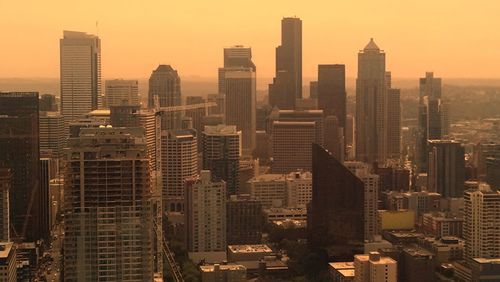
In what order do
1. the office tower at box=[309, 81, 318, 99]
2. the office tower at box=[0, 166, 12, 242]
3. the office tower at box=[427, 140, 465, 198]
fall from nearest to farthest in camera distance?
the office tower at box=[0, 166, 12, 242] → the office tower at box=[427, 140, 465, 198] → the office tower at box=[309, 81, 318, 99]

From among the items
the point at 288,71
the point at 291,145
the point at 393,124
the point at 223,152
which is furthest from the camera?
the point at 291,145

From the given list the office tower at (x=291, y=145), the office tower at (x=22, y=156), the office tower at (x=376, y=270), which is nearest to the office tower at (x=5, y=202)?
the office tower at (x=22, y=156)

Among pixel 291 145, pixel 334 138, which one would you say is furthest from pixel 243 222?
pixel 291 145

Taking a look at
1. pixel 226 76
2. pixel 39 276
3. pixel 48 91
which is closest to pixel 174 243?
pixel 39 276

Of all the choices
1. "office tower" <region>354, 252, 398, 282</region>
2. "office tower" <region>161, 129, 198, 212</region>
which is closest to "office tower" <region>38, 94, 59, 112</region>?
"office tower" <region>161, 129, 198, 212</region>

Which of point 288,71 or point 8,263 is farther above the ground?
point 288,71

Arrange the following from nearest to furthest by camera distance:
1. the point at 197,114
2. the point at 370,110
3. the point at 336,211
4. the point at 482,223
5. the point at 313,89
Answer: the point at 482,223 < the point at 336,211 < the point at 197,114 < the point at 370,110 < the point at 313,89

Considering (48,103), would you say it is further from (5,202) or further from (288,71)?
(288,71)

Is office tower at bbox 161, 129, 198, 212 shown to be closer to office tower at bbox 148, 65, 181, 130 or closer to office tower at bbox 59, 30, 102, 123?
office tower at bbox 148, 65, 181, 130
